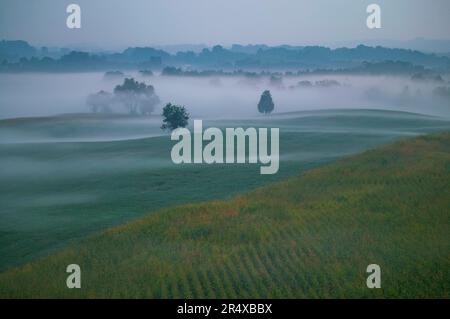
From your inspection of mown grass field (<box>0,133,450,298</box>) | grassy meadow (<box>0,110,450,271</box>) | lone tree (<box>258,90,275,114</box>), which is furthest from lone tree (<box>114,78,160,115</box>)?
mown grass field (<box>0,133,450,298</box>)

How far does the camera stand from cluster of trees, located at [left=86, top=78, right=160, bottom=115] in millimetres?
37719

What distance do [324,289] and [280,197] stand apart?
6.01 meters

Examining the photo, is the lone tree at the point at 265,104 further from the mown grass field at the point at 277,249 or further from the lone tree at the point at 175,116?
the mown grass field at the point at 277,249

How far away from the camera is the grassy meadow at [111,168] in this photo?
656 inches

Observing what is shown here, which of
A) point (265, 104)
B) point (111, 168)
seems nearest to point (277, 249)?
point (111, 168)

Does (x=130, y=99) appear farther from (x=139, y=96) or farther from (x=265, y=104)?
(x=265, y=104)

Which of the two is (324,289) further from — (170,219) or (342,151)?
(342,151)

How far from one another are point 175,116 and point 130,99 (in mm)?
7094

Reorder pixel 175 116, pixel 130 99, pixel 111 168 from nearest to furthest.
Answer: pixel 111 168 < pixel 175 116 < pixel 130 99

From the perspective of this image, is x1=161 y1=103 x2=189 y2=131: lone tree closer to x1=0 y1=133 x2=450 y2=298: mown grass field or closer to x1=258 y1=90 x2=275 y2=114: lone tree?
x1=258 y1=90 x2=275 y2=114: lone tree

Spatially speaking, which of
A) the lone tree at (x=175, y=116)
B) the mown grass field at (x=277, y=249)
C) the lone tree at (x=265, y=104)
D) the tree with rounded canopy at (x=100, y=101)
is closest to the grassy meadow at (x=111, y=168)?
the tree with rounded canopy at (x=100, y=101)

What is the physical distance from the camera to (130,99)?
3994 cm

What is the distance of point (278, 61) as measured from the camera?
39625mm

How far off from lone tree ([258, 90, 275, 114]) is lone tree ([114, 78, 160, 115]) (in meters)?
7.84
